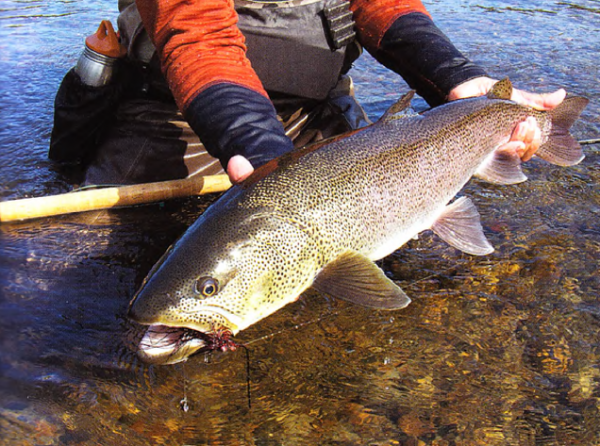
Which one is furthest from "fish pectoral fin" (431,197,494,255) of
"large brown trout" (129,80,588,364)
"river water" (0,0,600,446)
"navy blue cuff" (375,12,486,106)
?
"navy blue cuff" (375,12,486,106)

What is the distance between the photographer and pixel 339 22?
12.8 feet

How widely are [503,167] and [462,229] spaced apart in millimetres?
510

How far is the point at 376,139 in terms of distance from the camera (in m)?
2.83

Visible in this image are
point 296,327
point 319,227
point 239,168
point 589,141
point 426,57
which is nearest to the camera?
point 319,227

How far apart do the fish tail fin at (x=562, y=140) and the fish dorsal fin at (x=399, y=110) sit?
106 cm

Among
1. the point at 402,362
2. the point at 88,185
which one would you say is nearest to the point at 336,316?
the point at 402,362

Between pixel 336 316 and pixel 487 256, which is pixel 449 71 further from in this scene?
pixel 336 316

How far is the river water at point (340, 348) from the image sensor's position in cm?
236

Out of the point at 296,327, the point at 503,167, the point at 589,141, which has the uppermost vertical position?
the point at 503,167

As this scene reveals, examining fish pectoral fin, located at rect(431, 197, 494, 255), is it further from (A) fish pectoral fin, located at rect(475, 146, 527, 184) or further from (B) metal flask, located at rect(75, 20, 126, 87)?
(B) metal flask, located at rect(75, 20, 126, 87)

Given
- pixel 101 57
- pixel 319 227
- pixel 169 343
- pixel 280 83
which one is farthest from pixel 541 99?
pixel 101 57

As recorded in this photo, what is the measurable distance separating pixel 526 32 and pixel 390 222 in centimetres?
632

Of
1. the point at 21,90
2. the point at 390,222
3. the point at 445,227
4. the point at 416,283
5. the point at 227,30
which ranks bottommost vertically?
the point at 21,90

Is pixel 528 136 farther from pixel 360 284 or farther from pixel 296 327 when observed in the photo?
pixel 296 327
